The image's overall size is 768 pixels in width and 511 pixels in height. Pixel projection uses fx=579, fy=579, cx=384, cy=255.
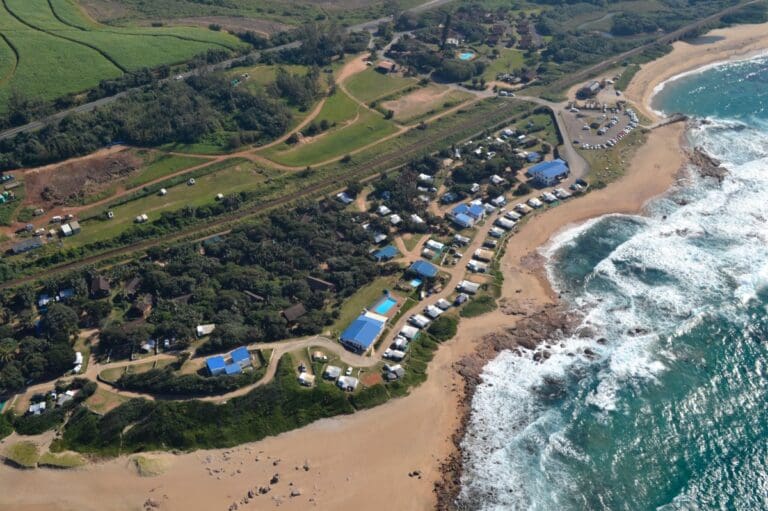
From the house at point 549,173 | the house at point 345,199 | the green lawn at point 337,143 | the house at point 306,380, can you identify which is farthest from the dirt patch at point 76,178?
the house at point 549,173

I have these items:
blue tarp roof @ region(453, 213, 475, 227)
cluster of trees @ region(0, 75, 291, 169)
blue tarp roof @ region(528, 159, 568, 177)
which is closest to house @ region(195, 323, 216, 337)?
blue tarp roof @ region(453, 213, 475, 227)

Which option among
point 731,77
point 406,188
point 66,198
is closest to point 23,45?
point 66,198

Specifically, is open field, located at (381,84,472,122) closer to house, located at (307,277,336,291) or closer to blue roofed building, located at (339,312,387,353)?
house, located at (307,277,336,291)

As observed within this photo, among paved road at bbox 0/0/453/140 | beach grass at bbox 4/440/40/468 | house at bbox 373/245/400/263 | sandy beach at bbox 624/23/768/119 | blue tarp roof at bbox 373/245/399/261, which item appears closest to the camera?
beach grass at bbox 4/440/40/468

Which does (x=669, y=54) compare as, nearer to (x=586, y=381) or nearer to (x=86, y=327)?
(x=586, y=381)

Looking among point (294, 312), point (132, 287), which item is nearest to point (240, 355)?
point (294, 312)

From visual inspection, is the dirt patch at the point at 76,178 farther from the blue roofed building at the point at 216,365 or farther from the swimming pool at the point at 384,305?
the swimming pool at the point at 384,305

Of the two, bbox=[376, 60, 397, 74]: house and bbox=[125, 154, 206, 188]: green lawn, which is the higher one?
bbox=[376, 60, 397, 74]: house
